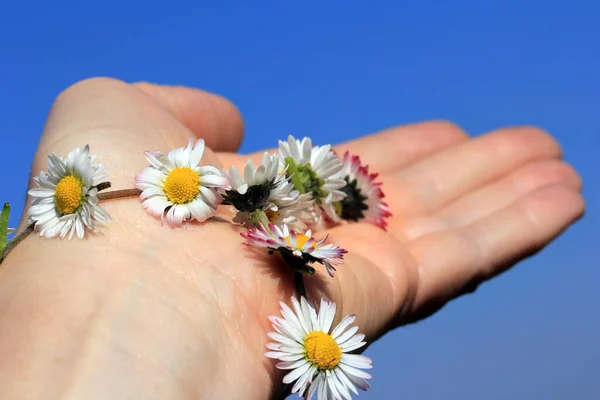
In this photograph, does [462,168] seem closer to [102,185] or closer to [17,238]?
[102,185]

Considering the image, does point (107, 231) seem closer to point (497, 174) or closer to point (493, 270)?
point (493, 270)

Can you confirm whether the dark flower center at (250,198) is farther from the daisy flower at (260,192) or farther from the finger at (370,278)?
the finger at (370,278)

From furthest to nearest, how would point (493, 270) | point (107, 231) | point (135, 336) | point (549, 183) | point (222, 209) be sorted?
point (549, 183)
point (493, 270)
point (222, 209)
point (107, 231)
point (135, 336)

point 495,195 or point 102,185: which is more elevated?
point 495,195

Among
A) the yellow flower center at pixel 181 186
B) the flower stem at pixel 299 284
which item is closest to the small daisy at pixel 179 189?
the yellow flower center at pixel 181 186

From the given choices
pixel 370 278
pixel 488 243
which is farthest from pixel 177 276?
pixel 488 243

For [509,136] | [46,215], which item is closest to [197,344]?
[46,215]
